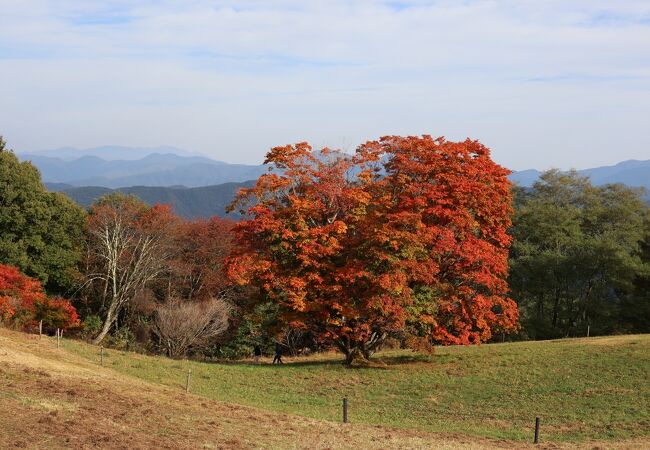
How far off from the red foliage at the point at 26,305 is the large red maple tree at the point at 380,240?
1296 centimetres

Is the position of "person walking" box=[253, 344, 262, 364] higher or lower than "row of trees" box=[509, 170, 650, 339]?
lower

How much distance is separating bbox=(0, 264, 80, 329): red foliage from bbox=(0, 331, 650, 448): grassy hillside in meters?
5.41

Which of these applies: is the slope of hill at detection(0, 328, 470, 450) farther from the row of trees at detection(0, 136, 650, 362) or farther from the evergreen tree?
the evergreen tree

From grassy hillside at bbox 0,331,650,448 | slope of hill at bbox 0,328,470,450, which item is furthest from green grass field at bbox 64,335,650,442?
slope of hill at bbox 0,328,470,450

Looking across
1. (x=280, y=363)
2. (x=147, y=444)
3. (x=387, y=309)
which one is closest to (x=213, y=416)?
(x=147, y=444)

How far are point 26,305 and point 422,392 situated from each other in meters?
23.0

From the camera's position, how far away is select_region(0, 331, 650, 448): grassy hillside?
1953 centimetres

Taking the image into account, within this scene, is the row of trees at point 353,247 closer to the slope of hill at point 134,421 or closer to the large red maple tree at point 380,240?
the large red maple tree at point 380,240

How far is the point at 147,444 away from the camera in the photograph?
1429cm

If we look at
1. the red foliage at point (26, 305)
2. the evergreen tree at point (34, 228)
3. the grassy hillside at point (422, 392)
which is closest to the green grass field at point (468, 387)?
the grassy hillside at point (422, 392)

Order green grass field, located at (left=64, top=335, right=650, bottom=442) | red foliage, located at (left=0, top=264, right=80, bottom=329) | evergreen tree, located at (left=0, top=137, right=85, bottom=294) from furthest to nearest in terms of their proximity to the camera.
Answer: evergreen tree, located at (left=0, top=137, right=85, bottom=294) → red foliage, located at (left=0, top=264, right=80, bottom=329) → green grass field, located at (left=64, top=335, right=650, bottom=442)

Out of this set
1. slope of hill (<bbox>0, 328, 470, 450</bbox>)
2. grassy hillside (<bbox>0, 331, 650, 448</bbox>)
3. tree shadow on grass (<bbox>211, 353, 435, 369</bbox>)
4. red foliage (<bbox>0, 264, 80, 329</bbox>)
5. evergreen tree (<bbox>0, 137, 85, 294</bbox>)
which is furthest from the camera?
evergreen tree (<bbox>0, 137, 85, 294</bbox>)

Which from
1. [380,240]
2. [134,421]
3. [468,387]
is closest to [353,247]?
[380,240]

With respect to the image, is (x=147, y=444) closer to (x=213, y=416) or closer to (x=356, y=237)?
→ (x=213, y=416)
